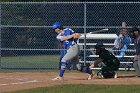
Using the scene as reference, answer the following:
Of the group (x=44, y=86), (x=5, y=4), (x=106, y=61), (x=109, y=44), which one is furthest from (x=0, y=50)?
(x=44, y=86)

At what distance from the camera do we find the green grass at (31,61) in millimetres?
21394

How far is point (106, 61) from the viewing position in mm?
16453

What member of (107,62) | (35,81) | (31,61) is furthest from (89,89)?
(31,61)

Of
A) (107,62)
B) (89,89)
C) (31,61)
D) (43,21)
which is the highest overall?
(43,21)

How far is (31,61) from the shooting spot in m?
22.9

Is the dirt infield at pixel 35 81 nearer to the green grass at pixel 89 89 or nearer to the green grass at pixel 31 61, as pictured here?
the green grass at pixel 89 89

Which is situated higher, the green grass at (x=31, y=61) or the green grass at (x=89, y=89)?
the green grass at (x=31, y=61)

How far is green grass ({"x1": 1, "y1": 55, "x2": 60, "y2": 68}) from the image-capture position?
2139 cm

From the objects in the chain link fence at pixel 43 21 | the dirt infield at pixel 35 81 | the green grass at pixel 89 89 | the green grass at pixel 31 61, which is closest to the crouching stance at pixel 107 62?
the dirt infield at pixel 35 81

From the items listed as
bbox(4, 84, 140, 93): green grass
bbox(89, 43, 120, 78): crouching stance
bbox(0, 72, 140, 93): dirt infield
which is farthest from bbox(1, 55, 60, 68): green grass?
bbox(4, 84, 140, 93): green grass

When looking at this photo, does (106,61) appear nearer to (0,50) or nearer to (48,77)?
(48,77)

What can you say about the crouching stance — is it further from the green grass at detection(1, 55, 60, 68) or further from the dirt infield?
the green grass at detection(1, 55, 60, 68)

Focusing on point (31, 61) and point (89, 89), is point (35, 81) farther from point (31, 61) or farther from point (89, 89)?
point (31, 61)

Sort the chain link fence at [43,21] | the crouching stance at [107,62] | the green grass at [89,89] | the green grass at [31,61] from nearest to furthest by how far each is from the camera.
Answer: the green grass at [89,89] < the crouching stance at [107,62] < the green grass at [31,61] < the chain link fence at [43,21]
